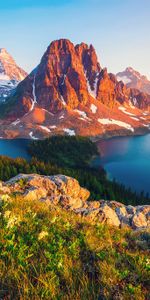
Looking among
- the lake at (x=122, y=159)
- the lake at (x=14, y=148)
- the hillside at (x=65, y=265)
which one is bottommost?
the lake at (x=14, y=148)

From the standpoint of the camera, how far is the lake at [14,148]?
489 feet

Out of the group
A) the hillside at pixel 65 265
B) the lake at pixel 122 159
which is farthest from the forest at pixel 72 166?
the hillside at pixel 65 265

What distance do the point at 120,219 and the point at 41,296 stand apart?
924 inches

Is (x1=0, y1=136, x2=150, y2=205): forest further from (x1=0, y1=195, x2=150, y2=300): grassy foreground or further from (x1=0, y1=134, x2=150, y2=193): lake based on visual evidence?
(x1=0, y1=195, x2=150, y2=300): grassy foreground

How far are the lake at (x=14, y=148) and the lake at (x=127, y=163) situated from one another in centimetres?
4939

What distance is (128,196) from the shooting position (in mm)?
74438

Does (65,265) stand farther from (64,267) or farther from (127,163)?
(127,163)

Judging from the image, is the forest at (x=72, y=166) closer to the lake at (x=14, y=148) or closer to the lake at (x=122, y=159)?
the lake at (x=14, y=148)

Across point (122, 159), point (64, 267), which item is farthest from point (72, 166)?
point (64, 267)

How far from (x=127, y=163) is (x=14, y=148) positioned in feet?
275

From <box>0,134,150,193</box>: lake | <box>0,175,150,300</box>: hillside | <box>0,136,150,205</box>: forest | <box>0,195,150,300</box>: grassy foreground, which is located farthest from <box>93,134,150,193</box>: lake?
<box>0,195,150,300</box>: grassy foreground

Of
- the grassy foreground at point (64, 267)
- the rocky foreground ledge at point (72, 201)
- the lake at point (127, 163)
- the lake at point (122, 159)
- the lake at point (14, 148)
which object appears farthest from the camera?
the lake at point (14, 148)

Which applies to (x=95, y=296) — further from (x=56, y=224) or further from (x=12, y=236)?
(x=56, y=224)

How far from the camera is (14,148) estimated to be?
16738cm
